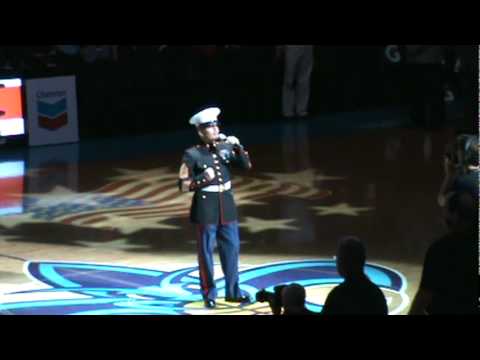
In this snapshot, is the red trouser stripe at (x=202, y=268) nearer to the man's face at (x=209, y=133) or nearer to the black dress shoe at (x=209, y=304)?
the black dress shoe at (x=209, y=304)

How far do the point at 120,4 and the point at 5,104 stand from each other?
1277cm

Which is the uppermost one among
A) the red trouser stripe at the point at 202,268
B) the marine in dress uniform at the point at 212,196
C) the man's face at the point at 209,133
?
the man's face at the point at 209,133

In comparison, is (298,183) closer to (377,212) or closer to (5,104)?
(377,212)

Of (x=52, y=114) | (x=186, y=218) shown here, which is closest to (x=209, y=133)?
(x=186, y=218)

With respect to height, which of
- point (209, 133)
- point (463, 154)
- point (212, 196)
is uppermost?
point (209, 133)

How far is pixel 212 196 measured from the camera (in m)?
10.9

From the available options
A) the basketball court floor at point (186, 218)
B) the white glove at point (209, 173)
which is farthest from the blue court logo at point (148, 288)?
the white glove at point (209, 173)

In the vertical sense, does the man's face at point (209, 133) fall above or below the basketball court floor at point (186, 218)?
above

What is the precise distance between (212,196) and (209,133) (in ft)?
1.87

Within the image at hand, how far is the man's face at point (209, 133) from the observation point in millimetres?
10922

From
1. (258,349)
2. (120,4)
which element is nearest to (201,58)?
(120,4)

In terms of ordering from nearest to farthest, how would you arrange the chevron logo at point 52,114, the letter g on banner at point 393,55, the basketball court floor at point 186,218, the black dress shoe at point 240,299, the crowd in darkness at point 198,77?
the black dress shoe at point 240,299 < the basketball court floor at point 186,218 < the chevron logo at point 52,114 < the crowd in darkness at point 198,77 < the letter g on banner at point 393,55

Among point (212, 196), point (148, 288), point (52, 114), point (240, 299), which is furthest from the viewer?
point (52, 114)

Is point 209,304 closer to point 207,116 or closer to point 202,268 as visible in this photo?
point 202,268
